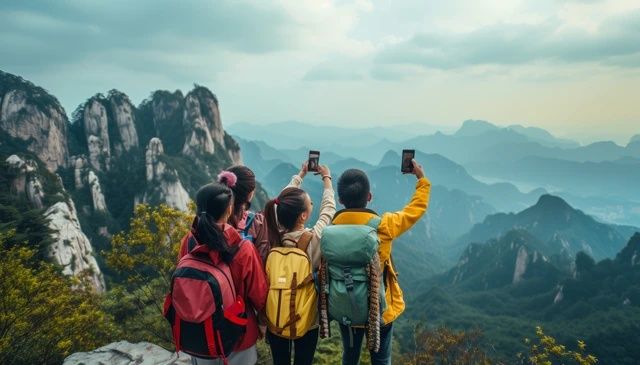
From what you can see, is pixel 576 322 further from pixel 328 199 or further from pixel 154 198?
pixel 328 199

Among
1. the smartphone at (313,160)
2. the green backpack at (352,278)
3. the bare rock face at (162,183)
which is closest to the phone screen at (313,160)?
the smartphone at (313,160)

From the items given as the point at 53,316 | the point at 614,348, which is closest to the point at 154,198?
the point at 53,316

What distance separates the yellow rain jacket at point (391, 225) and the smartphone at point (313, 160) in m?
1.16

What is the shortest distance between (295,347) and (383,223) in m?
1.84

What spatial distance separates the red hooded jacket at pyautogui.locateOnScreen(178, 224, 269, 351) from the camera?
160 inches

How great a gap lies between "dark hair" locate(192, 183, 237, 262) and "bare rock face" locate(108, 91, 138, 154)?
8289 cm

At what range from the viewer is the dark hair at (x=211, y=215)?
150 inches

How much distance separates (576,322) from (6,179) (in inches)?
4404

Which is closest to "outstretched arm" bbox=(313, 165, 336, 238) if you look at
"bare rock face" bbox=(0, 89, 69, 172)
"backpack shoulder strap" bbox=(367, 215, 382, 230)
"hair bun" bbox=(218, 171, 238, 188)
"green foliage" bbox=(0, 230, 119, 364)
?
"backpack shoulder strap" bbox=(367, 215, 382, 230)

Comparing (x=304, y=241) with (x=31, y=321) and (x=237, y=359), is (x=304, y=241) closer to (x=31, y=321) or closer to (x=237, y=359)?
(x=237, y=359)

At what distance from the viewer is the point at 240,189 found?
4.73 m

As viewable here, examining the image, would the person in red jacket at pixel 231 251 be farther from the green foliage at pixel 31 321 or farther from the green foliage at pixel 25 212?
the green foliage at pixel 25 212

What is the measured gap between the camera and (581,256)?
115562mm

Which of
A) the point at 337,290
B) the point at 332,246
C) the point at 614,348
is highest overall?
the point at 332,246
